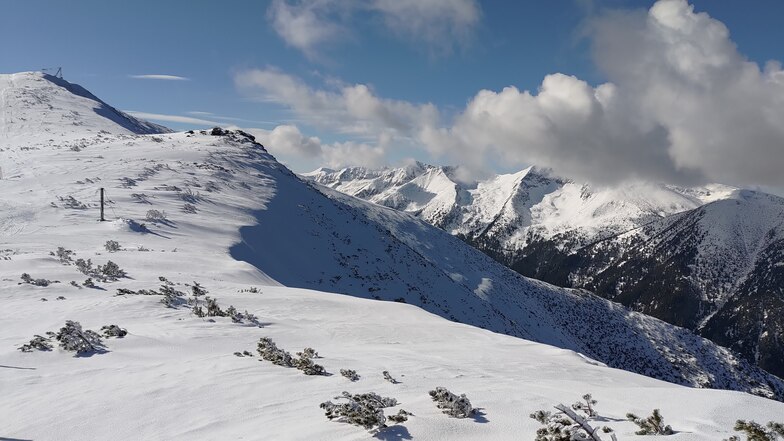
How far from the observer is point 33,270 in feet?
57.4

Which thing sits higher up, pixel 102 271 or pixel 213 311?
pixel 213 311

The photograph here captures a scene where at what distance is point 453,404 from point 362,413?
1281mm

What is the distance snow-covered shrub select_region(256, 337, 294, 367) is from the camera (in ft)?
29.5

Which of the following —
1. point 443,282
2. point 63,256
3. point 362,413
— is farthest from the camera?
point 443,282

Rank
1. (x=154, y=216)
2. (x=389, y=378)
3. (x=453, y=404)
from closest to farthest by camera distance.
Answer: (x=453, y=404) → (x=389, y=378) → (x=154, y=216)

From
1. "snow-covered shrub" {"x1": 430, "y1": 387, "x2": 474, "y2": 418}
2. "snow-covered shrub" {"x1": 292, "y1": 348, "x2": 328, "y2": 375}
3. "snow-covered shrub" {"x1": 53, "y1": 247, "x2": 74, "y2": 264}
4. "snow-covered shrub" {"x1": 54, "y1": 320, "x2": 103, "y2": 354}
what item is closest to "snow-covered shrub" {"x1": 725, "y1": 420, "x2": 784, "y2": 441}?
"snow-covered shrub" {"x1": 430, "y1": 387, "x2": 474, "y2": 418}

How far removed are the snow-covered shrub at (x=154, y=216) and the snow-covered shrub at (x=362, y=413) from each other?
32297 mm

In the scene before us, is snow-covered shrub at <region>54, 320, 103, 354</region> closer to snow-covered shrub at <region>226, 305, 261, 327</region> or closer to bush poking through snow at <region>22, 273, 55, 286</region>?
snow-covered shrub at <region>226, 305, 261, 327</region>

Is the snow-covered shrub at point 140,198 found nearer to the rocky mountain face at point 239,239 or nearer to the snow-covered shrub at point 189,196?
the rocky mountain face at point 239,239

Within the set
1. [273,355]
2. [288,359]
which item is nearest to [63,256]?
[273,355]

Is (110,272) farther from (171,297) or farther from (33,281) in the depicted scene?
(171,297)

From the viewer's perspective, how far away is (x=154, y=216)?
33969 millimetres

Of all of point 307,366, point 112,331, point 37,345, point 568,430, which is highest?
point 568,430

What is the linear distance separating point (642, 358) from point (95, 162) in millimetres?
111410
